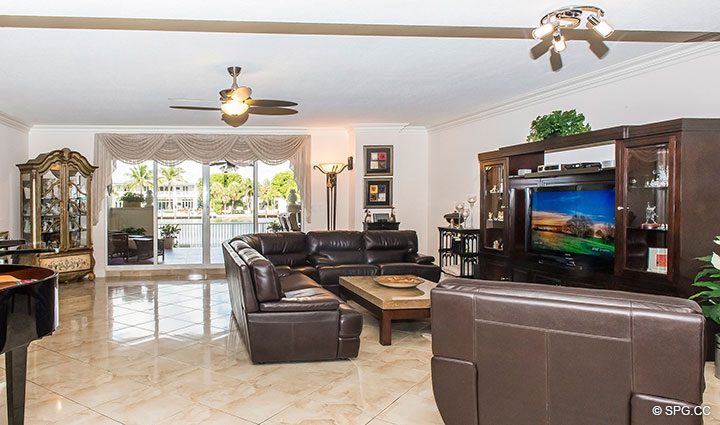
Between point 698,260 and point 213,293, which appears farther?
point 213,293

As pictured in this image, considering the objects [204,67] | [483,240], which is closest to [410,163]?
[483,240]

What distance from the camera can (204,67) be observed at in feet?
14.9

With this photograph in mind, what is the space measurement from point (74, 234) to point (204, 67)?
4.66m

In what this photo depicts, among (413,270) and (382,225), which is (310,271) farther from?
(382,225)

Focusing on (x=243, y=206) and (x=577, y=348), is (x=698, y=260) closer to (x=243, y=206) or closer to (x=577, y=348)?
(x=577, y=348)

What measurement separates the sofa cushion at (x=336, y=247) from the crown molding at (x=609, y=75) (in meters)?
2.49

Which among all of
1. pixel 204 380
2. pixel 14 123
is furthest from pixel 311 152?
pixel 204 380

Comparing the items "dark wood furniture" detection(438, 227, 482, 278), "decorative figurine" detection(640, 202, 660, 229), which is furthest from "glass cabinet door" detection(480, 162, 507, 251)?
"decorative figurine" detection(640, 202, 660, 229)

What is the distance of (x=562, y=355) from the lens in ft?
6.47

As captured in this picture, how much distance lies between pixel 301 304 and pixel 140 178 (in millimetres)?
5803

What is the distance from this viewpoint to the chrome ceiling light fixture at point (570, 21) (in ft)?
9.36

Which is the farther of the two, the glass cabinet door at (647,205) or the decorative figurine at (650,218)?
the decorative figurine at (650,218)

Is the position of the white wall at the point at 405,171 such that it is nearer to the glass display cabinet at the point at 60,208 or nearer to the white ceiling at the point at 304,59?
the white ceiling at the point at 304,59

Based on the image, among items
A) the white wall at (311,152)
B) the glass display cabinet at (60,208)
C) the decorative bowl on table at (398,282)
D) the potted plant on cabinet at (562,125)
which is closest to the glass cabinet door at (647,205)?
the potted plant on cabinet at (562,125)
